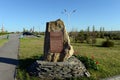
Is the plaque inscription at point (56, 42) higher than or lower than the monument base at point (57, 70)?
higher

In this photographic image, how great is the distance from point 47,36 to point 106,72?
325 cm

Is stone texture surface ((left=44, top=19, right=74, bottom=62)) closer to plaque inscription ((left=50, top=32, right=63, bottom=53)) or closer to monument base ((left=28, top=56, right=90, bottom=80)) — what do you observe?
plaque inscription ((left=50, top=32, right=63, bottom=53))

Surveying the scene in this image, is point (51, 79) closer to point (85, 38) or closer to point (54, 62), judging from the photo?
A: point (54, 62)

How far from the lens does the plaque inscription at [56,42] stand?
33.6 feet

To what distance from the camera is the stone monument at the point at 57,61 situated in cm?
910

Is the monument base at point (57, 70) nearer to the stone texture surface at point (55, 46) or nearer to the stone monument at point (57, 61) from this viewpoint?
the stone monument at point (57, 61)

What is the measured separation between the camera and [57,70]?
9.12 m

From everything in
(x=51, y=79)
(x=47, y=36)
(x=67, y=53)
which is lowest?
(x=51, y=79)

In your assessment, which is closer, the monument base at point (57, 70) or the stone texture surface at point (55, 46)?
the monument base at point (57, 70)

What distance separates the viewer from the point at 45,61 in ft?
32.9

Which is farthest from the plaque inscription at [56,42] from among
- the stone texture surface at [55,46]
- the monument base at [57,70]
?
the monument base at [57,70]

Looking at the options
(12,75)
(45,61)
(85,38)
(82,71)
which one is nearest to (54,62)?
(45,61)

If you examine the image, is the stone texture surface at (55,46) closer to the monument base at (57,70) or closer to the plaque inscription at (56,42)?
the plaque inscription at (56,42)

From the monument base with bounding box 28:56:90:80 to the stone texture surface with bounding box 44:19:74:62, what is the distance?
0.75 m
